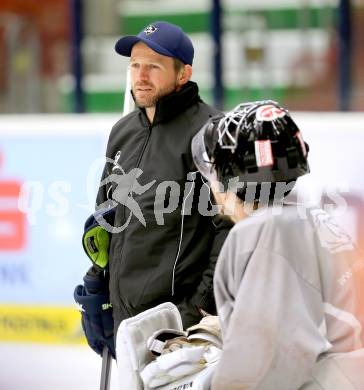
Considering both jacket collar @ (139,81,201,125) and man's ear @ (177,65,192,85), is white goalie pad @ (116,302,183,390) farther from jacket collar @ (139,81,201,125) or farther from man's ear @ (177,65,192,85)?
man's ear @ (177,65,192,85)

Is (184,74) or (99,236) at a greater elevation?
(184,74)

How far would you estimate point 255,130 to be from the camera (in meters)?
1.75

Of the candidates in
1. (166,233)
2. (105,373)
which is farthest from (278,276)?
(105,373)

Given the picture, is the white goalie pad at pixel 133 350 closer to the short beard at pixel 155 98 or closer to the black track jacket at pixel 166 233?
the black track jacket at pixel 166 233

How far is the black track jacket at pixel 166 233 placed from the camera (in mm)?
2795

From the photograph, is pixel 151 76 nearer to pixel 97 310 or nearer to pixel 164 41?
pixel 164 41

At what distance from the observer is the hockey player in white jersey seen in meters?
1.65

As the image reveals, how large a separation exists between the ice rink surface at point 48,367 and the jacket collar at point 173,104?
1800 millimetres

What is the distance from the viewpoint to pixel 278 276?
1646 millimetres

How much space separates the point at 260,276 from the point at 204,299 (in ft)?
3.67

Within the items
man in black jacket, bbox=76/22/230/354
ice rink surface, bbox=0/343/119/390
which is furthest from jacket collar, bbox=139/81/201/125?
ice rink surface, bbox=0/343/119/390

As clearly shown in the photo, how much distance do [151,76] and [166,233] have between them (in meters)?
0.45

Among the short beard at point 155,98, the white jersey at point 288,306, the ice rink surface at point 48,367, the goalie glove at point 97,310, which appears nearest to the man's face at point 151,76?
the short beard at point 155,98

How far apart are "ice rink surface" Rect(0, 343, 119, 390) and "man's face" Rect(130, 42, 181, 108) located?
182 cm
